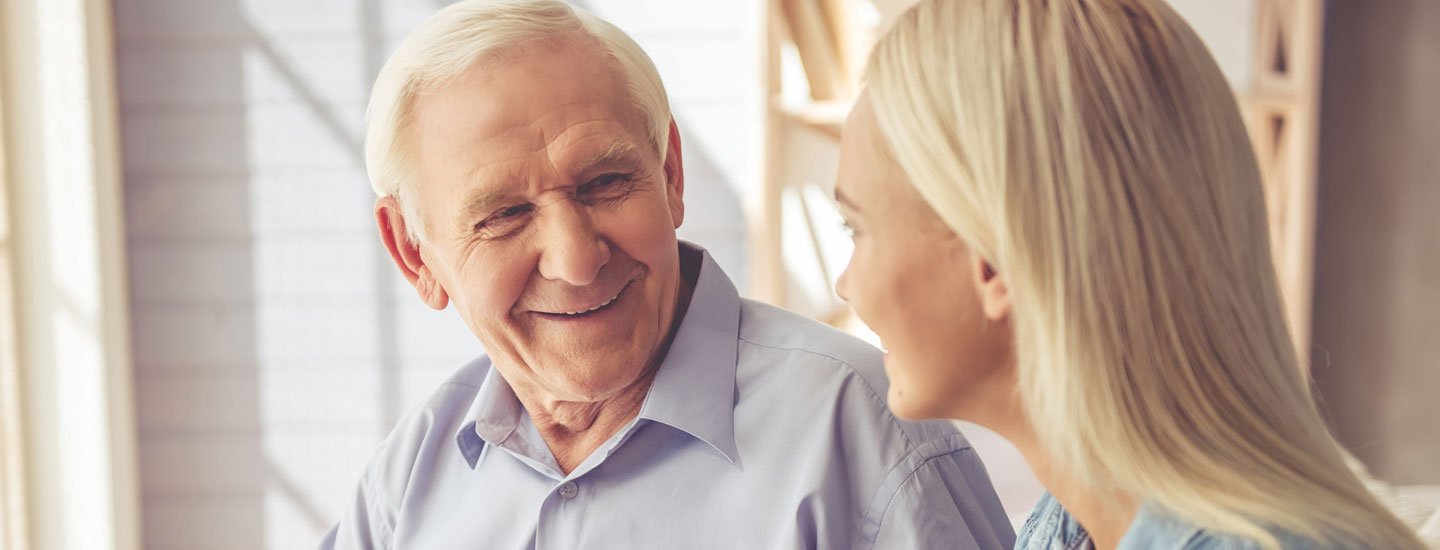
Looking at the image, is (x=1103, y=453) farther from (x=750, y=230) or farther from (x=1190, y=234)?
(x=750, y=230)

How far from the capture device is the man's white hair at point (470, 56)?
1.18 metres

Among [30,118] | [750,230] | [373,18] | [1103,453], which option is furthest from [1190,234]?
[30,118]

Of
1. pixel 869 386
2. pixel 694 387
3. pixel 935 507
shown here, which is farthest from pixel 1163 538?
pixel 694 387

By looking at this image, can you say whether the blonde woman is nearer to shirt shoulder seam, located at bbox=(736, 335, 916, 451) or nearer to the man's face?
shirt shoulder seam, located at bbox=(736, 335, 916, 451)

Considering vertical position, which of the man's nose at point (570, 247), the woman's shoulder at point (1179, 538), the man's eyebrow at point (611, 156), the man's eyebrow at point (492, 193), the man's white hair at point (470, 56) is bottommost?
the woman's shoulder at point (1179, 538)

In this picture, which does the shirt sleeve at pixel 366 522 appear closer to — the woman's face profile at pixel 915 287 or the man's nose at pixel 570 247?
the man's nose at pixel 570 247

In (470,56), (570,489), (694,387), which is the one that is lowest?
(570,489)

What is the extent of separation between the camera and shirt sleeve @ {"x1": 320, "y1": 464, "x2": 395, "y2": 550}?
1.42 metres

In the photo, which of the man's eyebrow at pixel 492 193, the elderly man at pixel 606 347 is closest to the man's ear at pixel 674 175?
the elderly man at pixel 606 347

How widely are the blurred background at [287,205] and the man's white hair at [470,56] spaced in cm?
166

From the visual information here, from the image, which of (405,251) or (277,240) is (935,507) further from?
(277,240)

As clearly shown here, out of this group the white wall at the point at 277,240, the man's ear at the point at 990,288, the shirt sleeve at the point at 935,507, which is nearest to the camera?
the man's ear at the point at 990,288

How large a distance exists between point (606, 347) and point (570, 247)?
0.43 feet

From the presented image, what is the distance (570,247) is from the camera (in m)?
1.16
